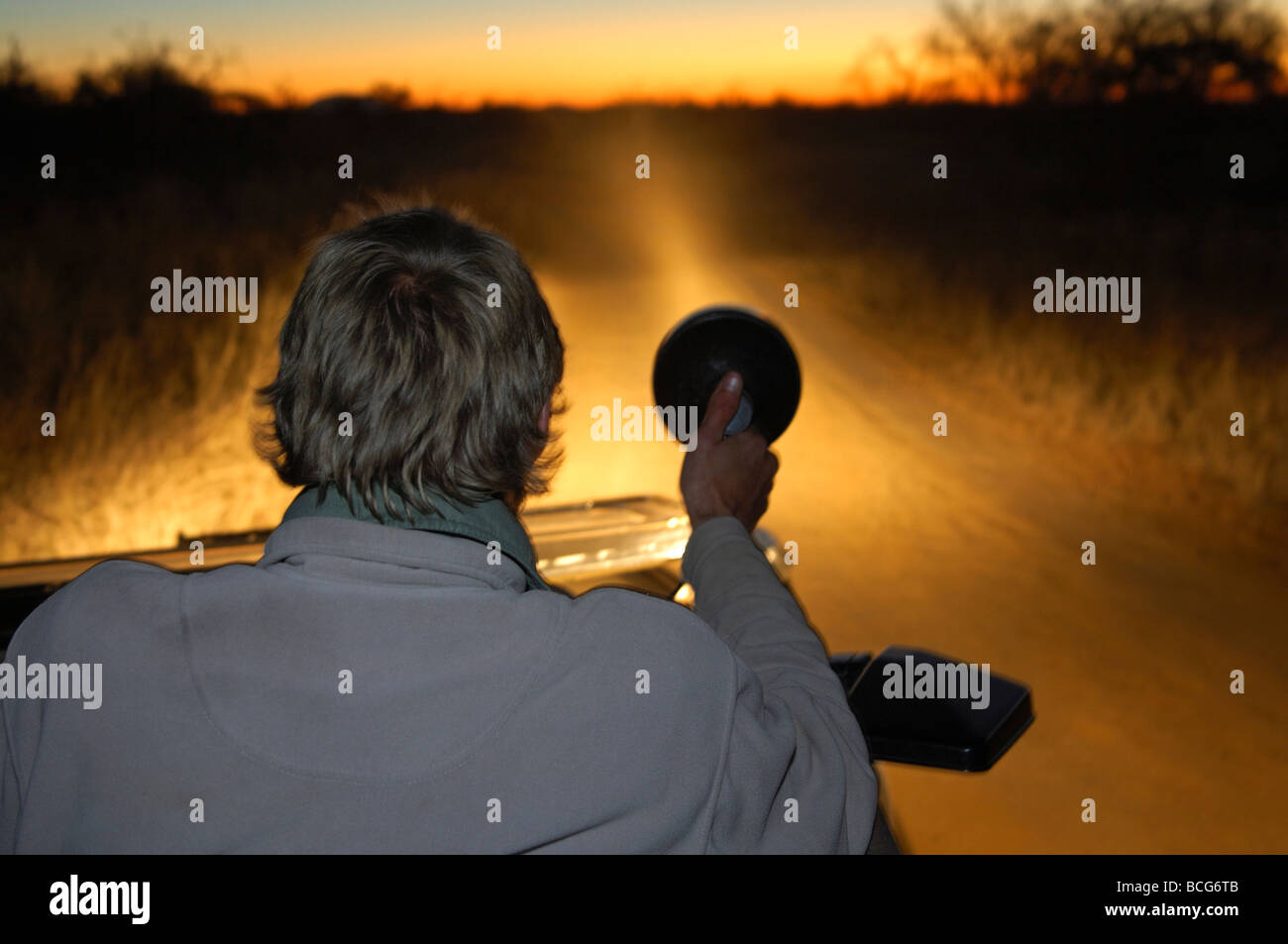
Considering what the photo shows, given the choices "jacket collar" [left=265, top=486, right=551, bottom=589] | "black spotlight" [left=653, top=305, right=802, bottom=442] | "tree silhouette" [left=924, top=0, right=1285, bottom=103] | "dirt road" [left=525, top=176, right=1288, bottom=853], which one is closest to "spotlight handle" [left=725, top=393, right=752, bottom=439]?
"black spotlight" [left=653, top=305, right=802, bottom=442]

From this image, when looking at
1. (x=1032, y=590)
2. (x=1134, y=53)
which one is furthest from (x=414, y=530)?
(x=1134, y=53)

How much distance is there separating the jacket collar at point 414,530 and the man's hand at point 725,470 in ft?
1.21

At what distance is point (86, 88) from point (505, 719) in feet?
77.4

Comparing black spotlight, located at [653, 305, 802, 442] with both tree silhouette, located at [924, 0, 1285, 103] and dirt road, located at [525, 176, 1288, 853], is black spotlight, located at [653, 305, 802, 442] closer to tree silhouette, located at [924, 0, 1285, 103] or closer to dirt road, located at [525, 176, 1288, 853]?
dirt road, located at [525, 176, 1288, 853]

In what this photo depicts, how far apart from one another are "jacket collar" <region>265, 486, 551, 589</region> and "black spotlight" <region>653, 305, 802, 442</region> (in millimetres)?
521

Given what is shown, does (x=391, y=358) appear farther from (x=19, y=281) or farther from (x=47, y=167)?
(x=47, y=167)

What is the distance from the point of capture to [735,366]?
1723mm

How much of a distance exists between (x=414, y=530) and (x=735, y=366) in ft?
2.30

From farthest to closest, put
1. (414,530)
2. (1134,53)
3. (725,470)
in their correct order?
(1134,53), (725,470), (414,530)

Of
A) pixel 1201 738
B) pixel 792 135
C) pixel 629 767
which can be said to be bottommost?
pixel 1201 738

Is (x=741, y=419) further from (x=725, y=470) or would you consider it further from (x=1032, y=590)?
(x=1032, y=590)

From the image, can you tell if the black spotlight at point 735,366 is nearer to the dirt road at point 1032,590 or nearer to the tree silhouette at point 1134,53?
the dirt road at point 1032,590
